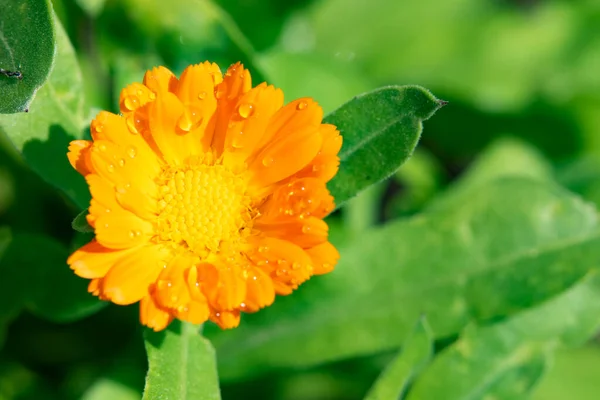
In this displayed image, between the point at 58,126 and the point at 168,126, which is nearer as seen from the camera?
the point at 168,126

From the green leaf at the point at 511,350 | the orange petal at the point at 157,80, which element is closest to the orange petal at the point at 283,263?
the orange petal at the point at 157,80

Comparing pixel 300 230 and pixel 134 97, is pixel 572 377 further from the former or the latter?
pixel 134 97

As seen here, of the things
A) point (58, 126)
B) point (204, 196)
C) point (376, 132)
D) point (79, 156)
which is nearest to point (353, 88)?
point (376, 132)

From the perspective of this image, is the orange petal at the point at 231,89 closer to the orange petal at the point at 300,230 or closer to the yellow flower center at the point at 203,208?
the yellow flower center at the point at 203,208

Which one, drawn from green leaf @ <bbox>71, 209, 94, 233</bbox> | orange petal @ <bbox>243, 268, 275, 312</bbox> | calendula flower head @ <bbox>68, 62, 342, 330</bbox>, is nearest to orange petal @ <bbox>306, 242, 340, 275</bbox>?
calendula flower head @ <bbox>68, 62, 342, 330</bbox>

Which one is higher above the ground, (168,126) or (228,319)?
(168,126)

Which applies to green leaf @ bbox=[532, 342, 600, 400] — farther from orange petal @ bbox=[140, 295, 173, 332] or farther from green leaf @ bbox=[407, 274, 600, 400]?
orange petal @ bbox=[140, 295, 173, 332]
